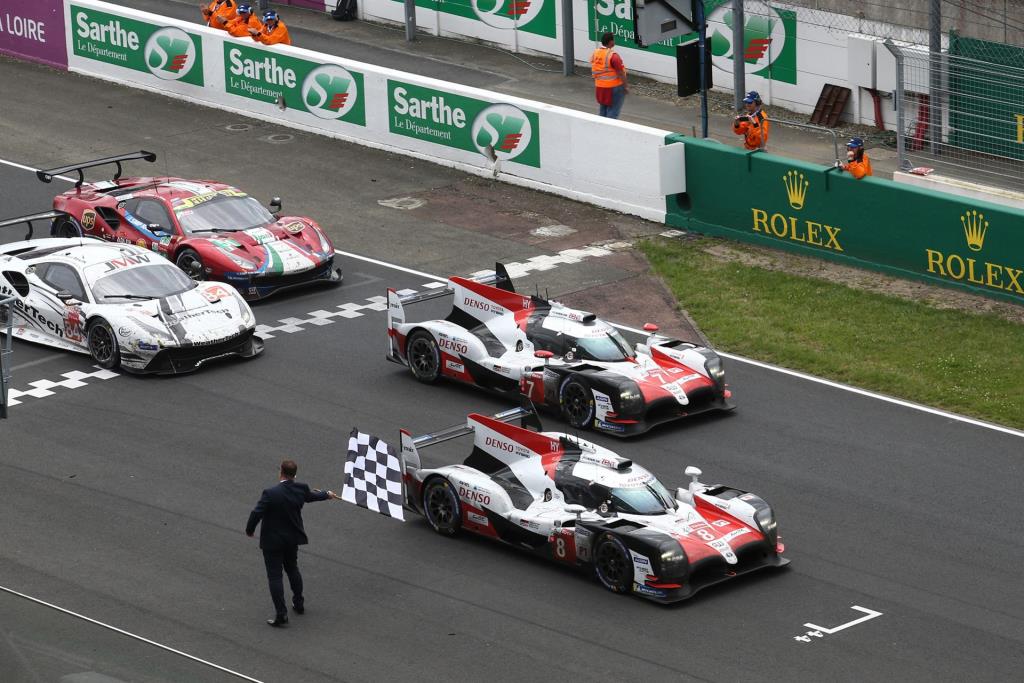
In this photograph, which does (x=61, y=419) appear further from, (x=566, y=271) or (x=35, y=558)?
(x=566, y=271)

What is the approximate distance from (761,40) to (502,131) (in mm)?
5708

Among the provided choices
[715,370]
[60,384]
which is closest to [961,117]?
[715,370]

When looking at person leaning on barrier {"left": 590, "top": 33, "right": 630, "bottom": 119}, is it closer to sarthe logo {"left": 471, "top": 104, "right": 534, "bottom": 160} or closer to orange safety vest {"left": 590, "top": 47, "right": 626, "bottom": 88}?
orange safety vest {"left": 590, "top": 47, "right": 626, "bottom": 88}

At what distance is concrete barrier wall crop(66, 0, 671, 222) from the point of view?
94.0 feet

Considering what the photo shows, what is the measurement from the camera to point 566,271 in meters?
26.0

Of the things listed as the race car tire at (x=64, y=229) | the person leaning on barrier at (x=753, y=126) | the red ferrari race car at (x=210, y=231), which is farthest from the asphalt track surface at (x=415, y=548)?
the person leaning on barrier at (x=753, y=126)

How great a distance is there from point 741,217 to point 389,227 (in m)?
5.56

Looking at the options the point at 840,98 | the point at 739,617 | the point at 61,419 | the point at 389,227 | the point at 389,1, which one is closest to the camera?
the point at 739,617

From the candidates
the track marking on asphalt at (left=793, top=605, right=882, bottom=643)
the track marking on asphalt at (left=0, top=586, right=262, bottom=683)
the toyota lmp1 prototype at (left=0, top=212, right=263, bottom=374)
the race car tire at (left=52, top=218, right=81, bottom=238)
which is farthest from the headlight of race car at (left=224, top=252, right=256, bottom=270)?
the track marking on asphalt at (left=793, top=605, right=882, bottom=643)

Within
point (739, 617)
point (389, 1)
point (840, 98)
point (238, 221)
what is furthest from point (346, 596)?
point (389, 1)

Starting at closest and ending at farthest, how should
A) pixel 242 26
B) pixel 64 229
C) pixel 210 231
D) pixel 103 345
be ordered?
1. pixel 103 345
2. pixel 210 231
3. pixel 64 229
4. pixel 242 26

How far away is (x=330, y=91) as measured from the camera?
1273 inches

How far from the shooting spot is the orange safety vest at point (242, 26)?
3375cm

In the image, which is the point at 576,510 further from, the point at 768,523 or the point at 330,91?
the point at 330,91
